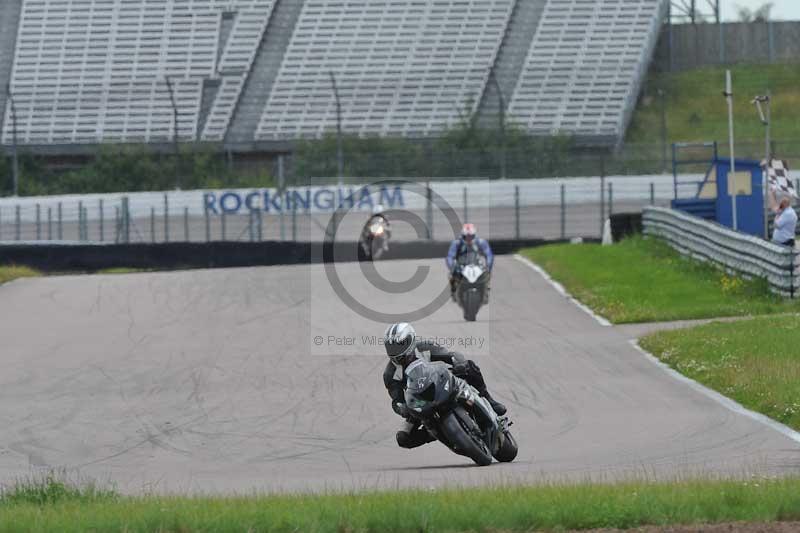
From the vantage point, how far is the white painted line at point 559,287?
827 inches

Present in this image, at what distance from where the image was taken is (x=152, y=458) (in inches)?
454

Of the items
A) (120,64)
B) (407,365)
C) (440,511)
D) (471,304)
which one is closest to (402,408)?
(407,365)

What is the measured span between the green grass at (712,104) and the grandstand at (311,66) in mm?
1224

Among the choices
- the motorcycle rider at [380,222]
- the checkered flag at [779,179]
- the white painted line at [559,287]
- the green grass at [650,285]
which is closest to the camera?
the green grass at [650,285]

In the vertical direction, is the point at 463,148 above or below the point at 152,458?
above

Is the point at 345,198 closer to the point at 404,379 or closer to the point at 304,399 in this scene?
the point at 304,399

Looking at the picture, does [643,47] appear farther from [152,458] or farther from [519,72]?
[152,458]

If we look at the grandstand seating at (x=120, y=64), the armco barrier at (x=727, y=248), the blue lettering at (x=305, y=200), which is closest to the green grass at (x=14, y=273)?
the blue lettering at (x=305, y=200)

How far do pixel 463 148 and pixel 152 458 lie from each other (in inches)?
1355

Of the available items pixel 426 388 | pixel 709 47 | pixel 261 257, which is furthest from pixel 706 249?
pixel 709 47

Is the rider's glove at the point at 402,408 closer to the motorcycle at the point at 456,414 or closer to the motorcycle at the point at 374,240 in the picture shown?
the motorcycle at the point at 456,414

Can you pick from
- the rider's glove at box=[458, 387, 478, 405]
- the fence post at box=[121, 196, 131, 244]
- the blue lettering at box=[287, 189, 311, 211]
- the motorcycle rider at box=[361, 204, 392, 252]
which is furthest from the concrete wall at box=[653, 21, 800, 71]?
the rider's glove at box=[458, 387, 478, 405]

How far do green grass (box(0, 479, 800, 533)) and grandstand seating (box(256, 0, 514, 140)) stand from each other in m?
40.2

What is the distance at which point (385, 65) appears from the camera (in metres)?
52.4
